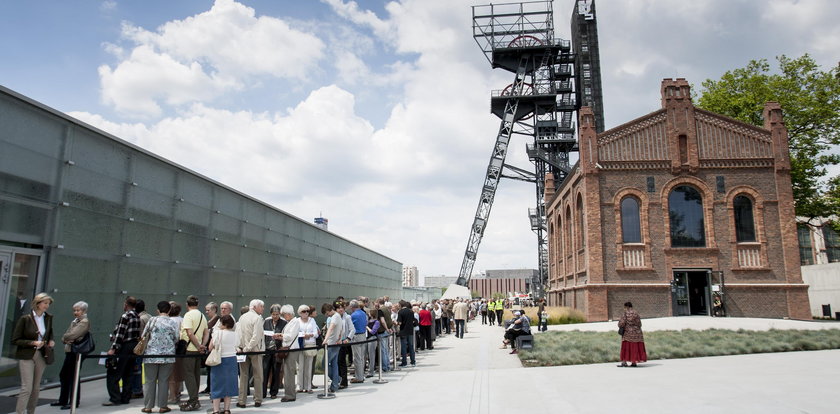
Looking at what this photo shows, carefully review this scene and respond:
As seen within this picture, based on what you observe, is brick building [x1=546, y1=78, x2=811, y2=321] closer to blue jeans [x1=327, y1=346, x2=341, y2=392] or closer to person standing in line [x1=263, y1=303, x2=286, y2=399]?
blue jeans [x1=327, y1=346, x2=341, y2=392]

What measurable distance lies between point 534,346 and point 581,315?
11764 mm

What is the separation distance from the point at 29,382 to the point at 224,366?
2.48 meters

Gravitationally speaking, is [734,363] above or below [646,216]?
below

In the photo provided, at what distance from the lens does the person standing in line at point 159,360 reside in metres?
8.23

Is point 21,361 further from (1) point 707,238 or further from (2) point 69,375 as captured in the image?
(1) point 707,238

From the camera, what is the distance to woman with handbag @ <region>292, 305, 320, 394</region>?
10.1 meters

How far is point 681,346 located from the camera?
1480cm

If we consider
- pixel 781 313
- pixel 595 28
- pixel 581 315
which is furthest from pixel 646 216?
pixel 595 28

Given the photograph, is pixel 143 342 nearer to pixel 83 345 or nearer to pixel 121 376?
pixel 121 376

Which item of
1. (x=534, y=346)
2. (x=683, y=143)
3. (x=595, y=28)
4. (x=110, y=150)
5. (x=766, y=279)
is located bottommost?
(x=534, y=346)

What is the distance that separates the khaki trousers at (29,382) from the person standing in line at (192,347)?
192cm

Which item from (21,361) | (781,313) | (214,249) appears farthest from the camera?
(781,313)

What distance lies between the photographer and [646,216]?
2658 cm

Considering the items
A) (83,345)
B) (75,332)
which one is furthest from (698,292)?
(75,332)
